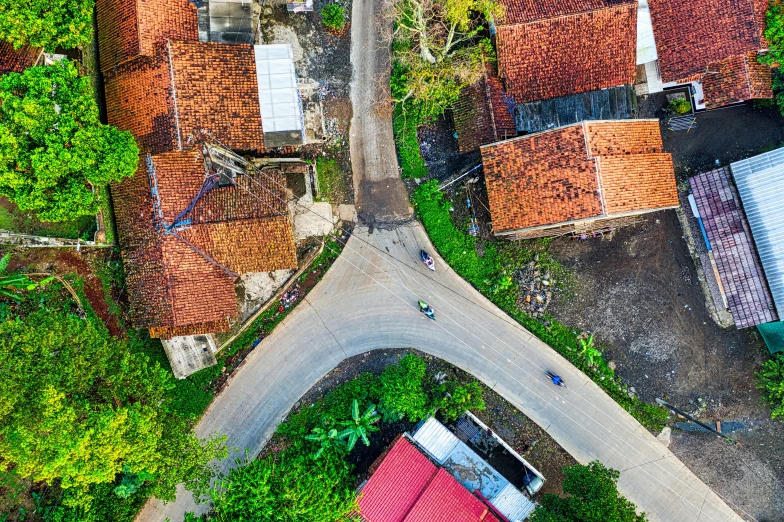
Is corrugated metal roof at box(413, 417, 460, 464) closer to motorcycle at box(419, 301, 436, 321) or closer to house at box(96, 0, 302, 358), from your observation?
motorcycle at box(419, 301, 436, 321)

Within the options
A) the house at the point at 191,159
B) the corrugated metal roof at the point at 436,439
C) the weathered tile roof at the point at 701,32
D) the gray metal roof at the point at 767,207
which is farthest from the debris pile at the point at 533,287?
the house at the point at 191,159

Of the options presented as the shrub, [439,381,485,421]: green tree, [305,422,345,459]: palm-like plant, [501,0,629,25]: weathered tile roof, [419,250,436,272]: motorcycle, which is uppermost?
the shrub

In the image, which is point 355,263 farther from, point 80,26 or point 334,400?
point 80,26

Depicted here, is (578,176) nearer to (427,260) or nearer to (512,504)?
(427,260)

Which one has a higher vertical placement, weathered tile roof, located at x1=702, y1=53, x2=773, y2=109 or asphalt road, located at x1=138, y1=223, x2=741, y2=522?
weathered tile roof, located at x1=702, y1=53, x2=773, y2=109

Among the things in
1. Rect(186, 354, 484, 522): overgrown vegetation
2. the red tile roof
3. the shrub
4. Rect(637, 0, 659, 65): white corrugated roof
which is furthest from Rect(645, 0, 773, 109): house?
the red tile roof

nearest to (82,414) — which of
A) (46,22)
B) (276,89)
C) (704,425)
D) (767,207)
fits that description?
(46,22)
